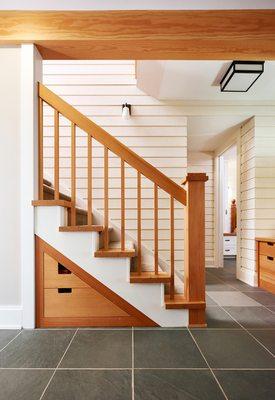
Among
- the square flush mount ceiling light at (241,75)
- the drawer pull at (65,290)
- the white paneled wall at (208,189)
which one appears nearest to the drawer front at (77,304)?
the drawer pull at (65,290)

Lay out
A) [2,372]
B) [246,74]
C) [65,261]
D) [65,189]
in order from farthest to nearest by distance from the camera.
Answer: [65,189]
[246,74]
[65,261]
[2,372]

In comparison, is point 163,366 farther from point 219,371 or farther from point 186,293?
point 186,293

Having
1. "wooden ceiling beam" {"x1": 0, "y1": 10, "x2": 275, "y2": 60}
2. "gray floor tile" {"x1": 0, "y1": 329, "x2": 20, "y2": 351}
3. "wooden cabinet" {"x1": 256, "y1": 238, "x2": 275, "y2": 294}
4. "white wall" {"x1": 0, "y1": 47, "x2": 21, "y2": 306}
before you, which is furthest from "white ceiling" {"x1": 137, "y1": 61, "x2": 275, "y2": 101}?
"gray floor tile" {"x1": 0, "y1": 329, "x2": 20, "y2": 351}

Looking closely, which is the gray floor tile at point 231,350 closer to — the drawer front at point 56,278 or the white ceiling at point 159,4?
the drawer front at point 56,278

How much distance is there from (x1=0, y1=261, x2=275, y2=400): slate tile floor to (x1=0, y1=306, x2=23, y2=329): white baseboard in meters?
0.08

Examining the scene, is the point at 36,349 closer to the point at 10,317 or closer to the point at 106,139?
the point at 10,317

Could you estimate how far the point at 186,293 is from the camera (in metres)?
2.12

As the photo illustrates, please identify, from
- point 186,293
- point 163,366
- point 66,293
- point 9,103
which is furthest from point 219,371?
point 9,103

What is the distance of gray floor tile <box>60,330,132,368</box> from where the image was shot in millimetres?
1536

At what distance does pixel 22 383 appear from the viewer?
1354 millimetres

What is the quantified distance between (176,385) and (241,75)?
276 cm

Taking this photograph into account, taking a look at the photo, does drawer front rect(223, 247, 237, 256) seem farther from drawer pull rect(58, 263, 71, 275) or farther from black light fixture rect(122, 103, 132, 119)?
drawer pull rect(58, 263, 71, 275)

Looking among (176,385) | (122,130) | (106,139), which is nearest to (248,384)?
(176,385)

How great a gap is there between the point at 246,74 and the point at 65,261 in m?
2.50
